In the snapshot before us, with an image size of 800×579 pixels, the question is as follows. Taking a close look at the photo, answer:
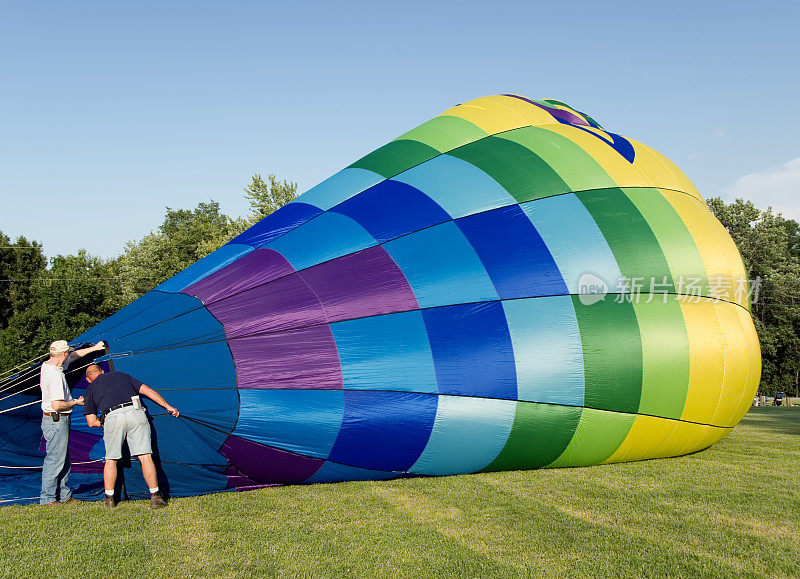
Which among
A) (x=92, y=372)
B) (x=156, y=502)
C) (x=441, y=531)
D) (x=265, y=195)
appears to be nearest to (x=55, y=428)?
(x=92, y=372)

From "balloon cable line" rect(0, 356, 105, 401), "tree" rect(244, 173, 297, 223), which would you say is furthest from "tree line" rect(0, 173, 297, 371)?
"balloon cable line" rect(0, 356, 105, 401)

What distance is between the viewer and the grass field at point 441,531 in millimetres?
3668

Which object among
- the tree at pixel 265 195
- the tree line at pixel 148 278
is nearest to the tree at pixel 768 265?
the tree line at pixel 148 278

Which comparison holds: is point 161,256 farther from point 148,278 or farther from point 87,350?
point 87,350

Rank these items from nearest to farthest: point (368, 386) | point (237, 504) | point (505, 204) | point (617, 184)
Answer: point (237, 504)
point (368, 386)
point (505, 204)
point (617, 184)

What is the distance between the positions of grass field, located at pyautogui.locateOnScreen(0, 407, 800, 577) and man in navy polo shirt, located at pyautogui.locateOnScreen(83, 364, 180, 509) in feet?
0.83

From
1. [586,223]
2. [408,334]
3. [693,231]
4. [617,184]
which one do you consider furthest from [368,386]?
[693,231]

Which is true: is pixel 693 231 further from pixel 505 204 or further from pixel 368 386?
pixel 368 386

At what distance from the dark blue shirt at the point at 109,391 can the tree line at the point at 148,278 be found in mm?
24056

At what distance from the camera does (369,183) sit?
6812 millimetres

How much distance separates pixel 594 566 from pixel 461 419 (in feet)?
6.93

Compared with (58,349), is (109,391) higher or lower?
lower

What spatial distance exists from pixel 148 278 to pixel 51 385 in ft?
99.3

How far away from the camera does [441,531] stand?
4332 millimetres
